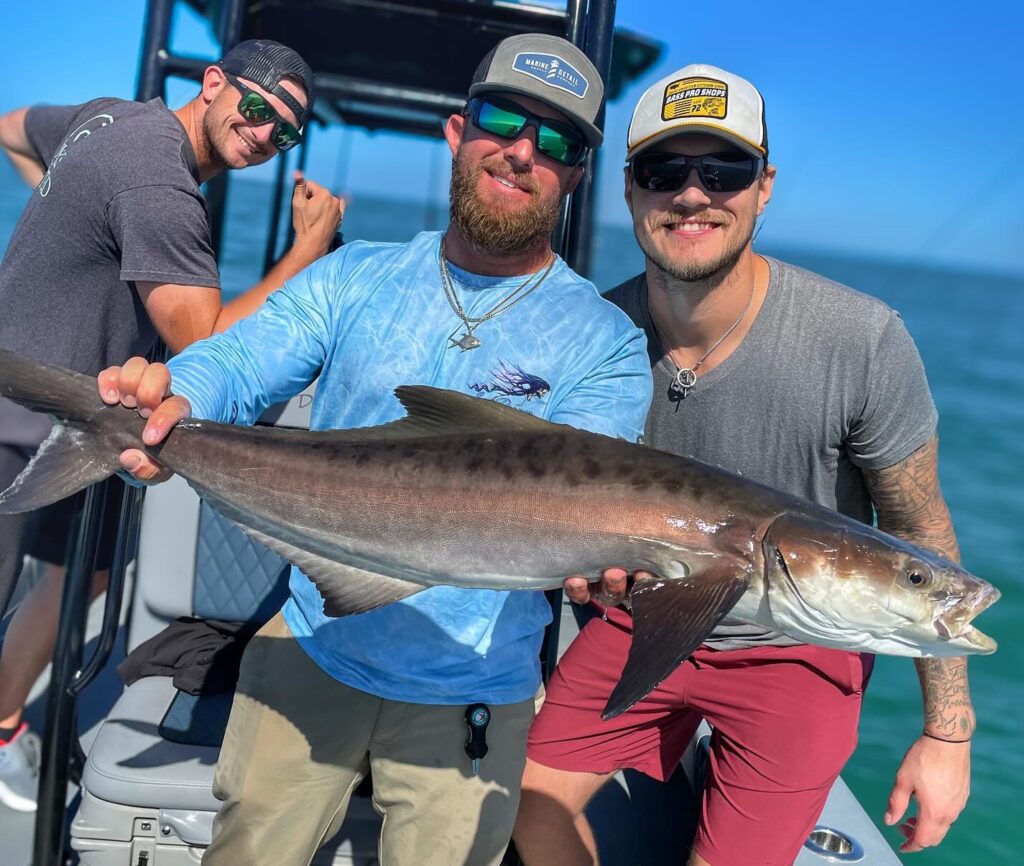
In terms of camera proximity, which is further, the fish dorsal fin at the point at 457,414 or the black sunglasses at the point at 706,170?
the black sunglasses at the point at 706,170

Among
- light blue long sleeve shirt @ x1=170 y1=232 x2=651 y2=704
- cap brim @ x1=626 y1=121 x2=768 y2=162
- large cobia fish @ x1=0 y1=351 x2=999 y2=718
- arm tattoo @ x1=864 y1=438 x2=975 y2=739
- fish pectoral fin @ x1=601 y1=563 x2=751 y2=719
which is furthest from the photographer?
arm tattoo @ x1=864 y1=438 x2=975 y2=739

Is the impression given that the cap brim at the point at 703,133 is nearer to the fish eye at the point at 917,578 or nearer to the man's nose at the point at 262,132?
the fish eye at the point at 917,578

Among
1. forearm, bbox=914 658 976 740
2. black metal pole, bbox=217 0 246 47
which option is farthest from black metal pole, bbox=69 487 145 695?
forearm, bbox=914 658 976 740

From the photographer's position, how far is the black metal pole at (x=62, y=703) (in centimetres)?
292

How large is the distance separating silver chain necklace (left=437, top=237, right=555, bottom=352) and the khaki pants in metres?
0.93

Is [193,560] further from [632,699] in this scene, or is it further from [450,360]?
[632,699]

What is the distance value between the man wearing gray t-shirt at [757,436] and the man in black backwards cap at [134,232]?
1242mm

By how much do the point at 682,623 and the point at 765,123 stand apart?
5.09 ft

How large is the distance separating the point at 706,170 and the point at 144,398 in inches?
61.7

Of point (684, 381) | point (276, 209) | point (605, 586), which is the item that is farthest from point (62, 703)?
point (276, 209)

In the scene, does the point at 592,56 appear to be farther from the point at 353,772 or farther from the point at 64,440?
the point at 353,772

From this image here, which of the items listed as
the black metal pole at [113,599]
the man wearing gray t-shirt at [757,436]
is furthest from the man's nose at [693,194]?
the black metal pole at [113,599]

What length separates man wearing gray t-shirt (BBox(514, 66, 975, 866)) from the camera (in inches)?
104

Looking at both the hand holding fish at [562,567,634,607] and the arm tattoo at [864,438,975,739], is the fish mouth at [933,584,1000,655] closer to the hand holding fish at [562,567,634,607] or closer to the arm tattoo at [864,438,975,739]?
the hand holding fish at [562,567,634,607]
